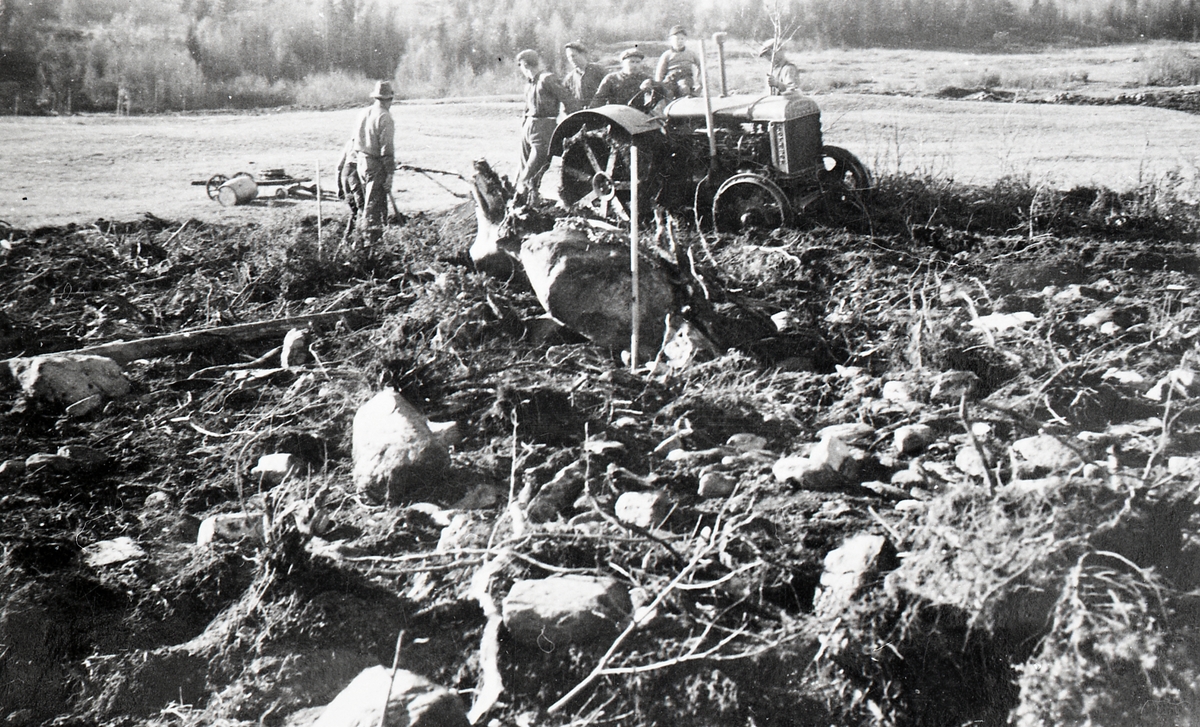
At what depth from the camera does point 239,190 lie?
10.4 meters

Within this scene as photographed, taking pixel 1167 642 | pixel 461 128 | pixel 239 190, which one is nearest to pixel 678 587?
pixel 1167 642

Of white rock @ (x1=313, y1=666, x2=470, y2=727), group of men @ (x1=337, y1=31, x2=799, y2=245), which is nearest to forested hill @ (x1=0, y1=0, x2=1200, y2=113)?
group of men @ (x1=337, y1=31, x2=799, y2=245)

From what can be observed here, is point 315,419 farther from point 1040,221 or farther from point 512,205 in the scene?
point 1040,221

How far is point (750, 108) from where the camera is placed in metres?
8.02

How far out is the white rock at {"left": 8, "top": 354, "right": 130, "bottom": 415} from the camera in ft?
18.5

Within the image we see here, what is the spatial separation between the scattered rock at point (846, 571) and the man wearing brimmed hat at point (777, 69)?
7.45 meters

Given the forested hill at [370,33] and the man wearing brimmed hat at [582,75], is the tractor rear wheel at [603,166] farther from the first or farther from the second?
the man wearing brimmed hat at [582,75]

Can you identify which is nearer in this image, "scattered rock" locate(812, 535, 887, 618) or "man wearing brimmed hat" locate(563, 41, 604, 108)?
"scattered rock" locate(812, 535, 887, 618)

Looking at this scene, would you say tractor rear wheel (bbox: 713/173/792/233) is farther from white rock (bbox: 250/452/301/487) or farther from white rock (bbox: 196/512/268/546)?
white rock (bbox: 196/512/268/546)

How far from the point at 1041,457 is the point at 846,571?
3.46 ft

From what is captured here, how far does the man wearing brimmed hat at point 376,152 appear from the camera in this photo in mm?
8891

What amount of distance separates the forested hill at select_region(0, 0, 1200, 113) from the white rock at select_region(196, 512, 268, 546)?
4.78 metres

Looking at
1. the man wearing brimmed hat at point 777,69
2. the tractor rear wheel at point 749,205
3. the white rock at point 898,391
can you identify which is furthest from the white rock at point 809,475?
the man wearing brimmed hat at point 777,69

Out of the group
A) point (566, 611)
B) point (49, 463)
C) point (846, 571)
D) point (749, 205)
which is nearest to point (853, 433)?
point (846, 571)
